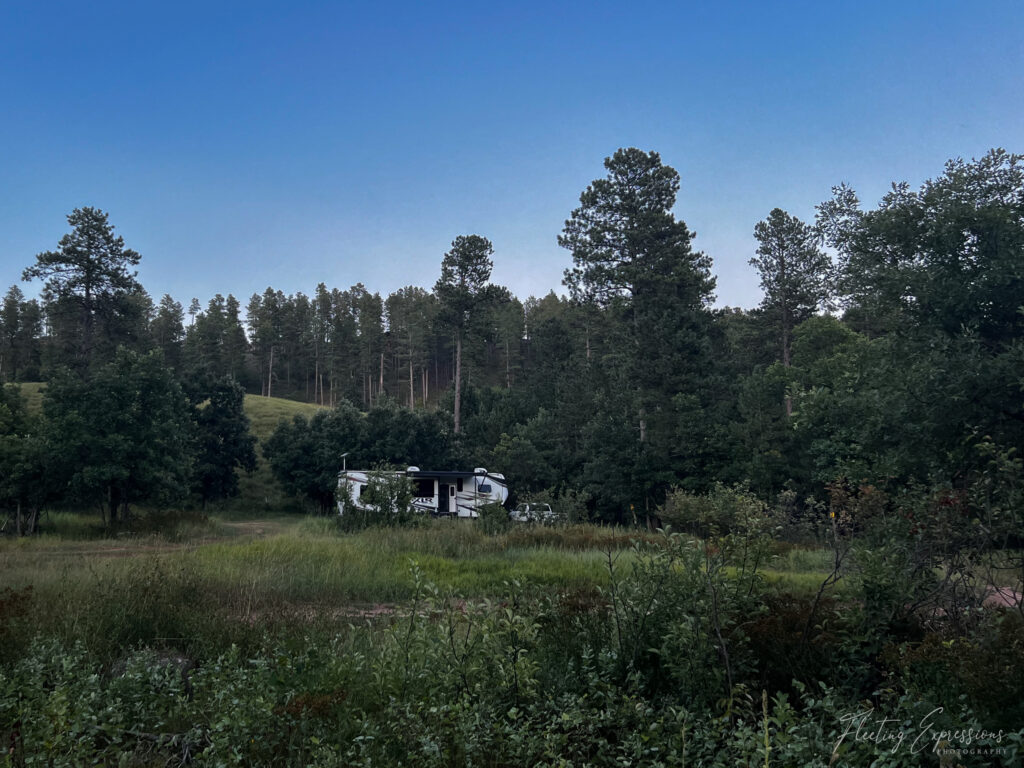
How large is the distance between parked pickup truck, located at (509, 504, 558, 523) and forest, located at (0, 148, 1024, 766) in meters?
1.87

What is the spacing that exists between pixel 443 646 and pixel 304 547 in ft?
28.1

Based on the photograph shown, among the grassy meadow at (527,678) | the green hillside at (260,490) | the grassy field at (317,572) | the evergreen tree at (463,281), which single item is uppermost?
the evergreen tree at (463,281)

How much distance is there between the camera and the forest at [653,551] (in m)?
2.94

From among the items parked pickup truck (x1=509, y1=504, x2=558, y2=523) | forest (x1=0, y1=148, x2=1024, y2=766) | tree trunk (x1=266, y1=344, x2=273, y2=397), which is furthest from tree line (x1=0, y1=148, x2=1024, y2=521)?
tree trunk (x1=266, y1=344, x2=273, y2=397)

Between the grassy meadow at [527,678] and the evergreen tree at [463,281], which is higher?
the evergreen tree at [463,281]

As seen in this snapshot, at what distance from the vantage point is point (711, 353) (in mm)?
28781

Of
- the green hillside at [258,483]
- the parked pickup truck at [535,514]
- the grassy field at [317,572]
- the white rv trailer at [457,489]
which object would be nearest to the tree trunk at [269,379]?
the green hillside at [258,483]

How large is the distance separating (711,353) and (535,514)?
1535 centimetres

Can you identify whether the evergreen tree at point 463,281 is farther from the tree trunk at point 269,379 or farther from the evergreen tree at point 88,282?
the tree trunk at point 269,379

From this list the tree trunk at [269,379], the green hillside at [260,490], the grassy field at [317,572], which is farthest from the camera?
the tree trunk at [269,379]

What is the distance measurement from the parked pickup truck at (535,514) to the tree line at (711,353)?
243 centimetres

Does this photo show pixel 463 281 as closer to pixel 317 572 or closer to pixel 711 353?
pixel 711 353

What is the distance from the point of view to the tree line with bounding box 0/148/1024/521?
9273 millimetres

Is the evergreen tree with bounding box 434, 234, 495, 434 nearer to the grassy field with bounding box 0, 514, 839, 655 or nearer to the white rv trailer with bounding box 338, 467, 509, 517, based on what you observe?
the white rv trailer with bounding box 338, 467, 509, 517
